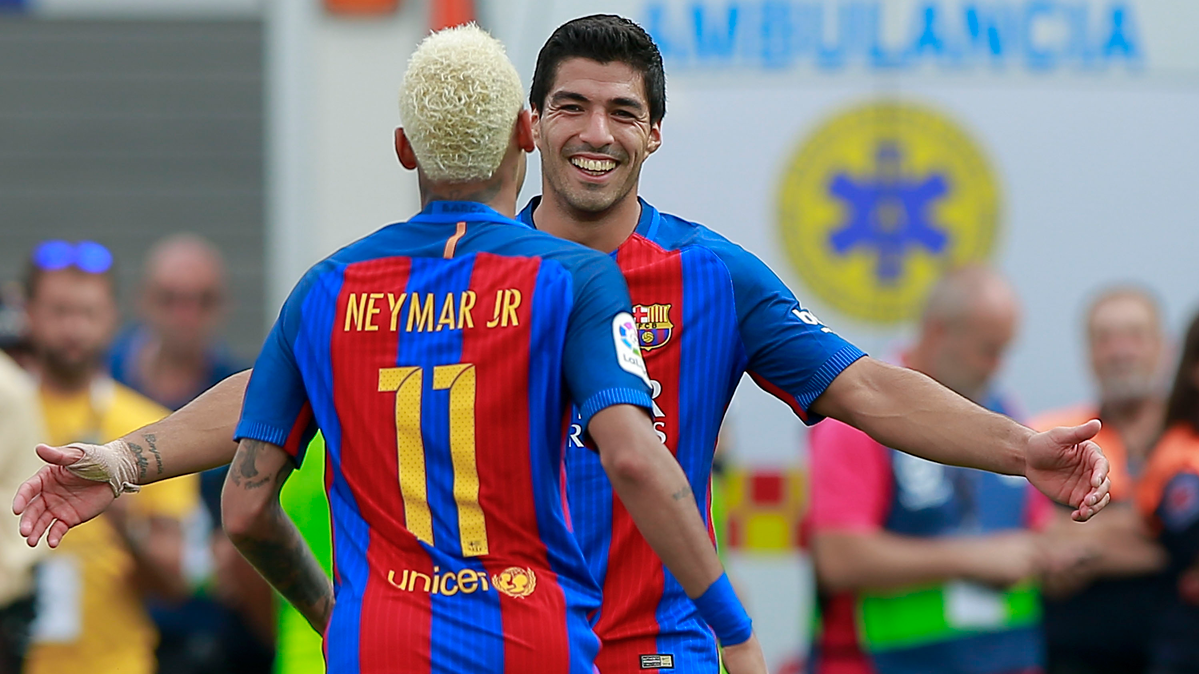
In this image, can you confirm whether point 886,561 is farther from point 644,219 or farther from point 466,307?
point 466,307

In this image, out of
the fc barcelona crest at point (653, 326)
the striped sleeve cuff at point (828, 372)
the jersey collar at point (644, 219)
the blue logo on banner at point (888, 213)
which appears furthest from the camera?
the blue logo on banner at point (888, 213)

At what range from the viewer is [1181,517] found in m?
5.39

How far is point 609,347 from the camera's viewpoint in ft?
9.07

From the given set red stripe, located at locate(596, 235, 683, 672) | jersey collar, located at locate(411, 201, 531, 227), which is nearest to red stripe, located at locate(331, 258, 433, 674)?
jersey collar, located at locate(411, 201, 531, 227)

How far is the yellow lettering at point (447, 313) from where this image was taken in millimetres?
2793

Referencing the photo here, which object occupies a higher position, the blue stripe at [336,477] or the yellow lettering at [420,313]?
the yellow lettering at [420,313]

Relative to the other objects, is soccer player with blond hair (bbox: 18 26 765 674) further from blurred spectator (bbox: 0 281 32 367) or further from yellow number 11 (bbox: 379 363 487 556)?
blurred spectator (bbox: 0 281 32 367)

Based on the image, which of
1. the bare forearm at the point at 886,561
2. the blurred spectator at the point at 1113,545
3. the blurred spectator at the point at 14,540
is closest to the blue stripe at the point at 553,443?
the bare forearm at the point at 886,561

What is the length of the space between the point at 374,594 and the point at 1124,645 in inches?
139

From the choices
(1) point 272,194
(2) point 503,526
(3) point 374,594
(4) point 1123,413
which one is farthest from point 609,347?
(1) point 272,194

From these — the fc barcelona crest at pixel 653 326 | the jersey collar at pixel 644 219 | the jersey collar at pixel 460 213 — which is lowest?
the fc barcelona crest at pixel 653 326

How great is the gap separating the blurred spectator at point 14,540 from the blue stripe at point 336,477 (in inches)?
108

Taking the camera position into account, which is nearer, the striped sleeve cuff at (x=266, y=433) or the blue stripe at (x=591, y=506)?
the striped sleeve cuff at (x=266, y=433)

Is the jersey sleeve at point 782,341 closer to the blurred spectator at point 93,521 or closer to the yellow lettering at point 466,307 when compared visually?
the yellow lettering at point 466,307
